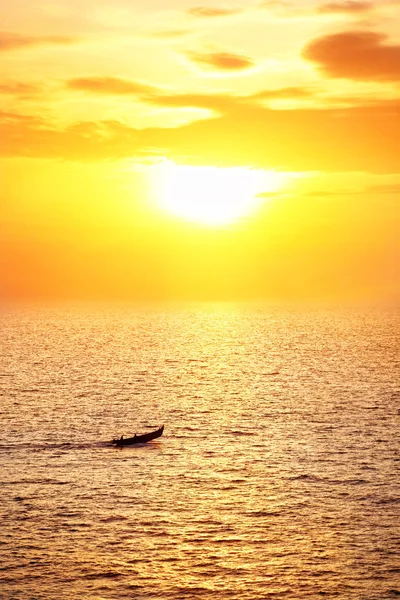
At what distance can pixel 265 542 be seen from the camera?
81188 mm

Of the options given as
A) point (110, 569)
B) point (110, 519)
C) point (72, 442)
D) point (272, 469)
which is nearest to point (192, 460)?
point (272, 469)

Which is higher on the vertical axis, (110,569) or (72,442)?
(72,442)

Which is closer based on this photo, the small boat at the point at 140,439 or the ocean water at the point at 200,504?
the ocean water at the point at 200,504

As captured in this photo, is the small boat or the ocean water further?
the small boat

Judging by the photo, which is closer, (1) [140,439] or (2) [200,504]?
(2) [200,504]

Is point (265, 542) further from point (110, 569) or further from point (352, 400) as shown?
point (352, 400)

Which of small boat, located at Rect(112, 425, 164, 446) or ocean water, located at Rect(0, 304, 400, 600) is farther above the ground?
small boat, located at Rect(112, 425, 164, 446)

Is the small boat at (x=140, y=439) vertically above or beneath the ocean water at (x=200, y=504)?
above

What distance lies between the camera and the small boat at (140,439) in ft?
407

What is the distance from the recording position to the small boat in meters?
124

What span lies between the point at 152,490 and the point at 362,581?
34213 mm

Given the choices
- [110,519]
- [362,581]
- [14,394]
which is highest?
[14,394]

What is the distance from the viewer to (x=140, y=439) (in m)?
126

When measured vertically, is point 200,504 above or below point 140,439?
below
